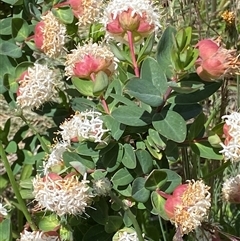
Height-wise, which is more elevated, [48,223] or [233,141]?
[233,141]

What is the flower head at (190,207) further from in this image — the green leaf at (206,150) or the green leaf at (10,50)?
the green leaf at (10,50)

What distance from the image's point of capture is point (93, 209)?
1.01 meters

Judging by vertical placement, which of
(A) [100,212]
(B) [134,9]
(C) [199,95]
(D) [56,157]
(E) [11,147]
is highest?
(B) [134,9]

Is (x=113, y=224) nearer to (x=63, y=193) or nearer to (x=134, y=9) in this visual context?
(x=63, y=193)

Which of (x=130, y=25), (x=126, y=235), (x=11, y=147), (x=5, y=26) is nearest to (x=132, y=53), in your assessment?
(x=130, y=25)

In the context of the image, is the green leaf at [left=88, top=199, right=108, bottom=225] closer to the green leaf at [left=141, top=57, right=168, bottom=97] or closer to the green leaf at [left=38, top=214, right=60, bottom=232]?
the green leaf at [left=38, top=214, right=60, bottom=232]

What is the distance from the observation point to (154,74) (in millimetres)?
876

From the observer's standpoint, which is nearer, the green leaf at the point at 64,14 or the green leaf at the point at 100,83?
the green leaf at the point at 100,83

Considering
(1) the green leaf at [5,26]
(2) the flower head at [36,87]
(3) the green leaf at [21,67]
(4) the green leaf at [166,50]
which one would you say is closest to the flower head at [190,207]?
(4) the green leaf at [166,50]

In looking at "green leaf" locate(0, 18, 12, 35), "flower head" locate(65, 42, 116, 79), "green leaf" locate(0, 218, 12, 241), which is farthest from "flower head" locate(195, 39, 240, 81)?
"green leaf" locate(0, 18, 12, 35)

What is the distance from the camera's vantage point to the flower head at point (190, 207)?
0.82 m

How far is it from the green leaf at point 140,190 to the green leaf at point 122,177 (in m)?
0.03

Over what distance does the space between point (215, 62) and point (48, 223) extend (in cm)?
36

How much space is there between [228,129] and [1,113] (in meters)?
1.20
